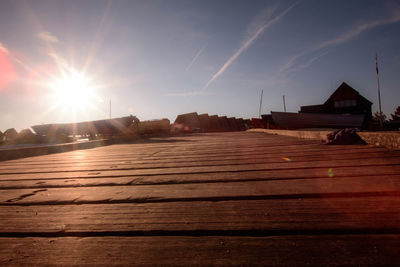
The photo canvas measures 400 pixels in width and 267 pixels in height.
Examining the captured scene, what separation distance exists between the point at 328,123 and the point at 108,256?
876 inches

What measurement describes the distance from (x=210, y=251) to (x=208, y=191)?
0.60m

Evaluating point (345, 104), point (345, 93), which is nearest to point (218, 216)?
point (345, 104)

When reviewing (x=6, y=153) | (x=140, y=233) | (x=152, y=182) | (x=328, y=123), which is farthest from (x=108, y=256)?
(x=328, y=123)

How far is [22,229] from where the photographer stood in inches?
34.1

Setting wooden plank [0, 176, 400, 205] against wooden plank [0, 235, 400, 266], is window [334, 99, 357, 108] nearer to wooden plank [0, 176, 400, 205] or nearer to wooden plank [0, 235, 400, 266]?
wooden plank [0, 176, 400, 205]

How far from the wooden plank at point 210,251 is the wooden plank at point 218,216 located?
0.20ft

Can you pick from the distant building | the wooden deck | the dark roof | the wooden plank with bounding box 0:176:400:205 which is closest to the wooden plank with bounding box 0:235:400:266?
the wooden deck

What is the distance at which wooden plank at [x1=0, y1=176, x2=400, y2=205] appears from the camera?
3.69ft

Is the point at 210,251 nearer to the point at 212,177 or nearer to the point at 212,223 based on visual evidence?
the point at 212,223

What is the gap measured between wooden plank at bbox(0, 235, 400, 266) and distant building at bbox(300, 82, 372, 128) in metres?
27.6

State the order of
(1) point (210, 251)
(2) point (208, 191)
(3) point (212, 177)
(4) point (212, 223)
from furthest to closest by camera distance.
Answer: (3) point (212, 177), (2) point (208, 191), (4) point (212, 223), (1) point (210, 251)

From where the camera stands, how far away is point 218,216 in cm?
90

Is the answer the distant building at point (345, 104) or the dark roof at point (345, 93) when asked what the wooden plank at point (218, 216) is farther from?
the dark roof at point (345, 93)

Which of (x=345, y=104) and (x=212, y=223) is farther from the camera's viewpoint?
(x=345, y=104)
